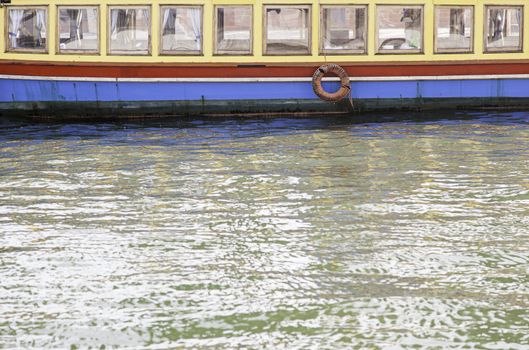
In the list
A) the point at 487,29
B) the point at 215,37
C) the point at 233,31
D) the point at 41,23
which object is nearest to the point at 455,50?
the point at 487,29

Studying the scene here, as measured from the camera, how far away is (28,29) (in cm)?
1916

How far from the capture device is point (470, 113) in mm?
19516

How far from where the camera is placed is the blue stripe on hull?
19000 mm

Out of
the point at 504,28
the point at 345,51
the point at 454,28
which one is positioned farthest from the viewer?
the point at 504,28

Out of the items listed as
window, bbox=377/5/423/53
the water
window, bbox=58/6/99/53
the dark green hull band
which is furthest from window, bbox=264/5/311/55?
the water

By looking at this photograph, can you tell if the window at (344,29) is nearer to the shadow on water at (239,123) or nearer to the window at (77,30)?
the shadow on water at (239,123)

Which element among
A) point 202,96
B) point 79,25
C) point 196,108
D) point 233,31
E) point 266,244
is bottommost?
point 266,244

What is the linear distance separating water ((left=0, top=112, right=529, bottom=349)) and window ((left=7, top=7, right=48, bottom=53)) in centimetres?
338

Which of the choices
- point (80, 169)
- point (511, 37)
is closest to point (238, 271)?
point (80, 169)

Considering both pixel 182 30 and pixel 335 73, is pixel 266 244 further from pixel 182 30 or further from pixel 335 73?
pixel 182 30

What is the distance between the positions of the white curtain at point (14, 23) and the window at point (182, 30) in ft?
7.51

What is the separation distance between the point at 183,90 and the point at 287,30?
1900mm

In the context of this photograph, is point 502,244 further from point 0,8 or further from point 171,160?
point 0,8

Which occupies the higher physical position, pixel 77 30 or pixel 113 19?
pixel 113 19
